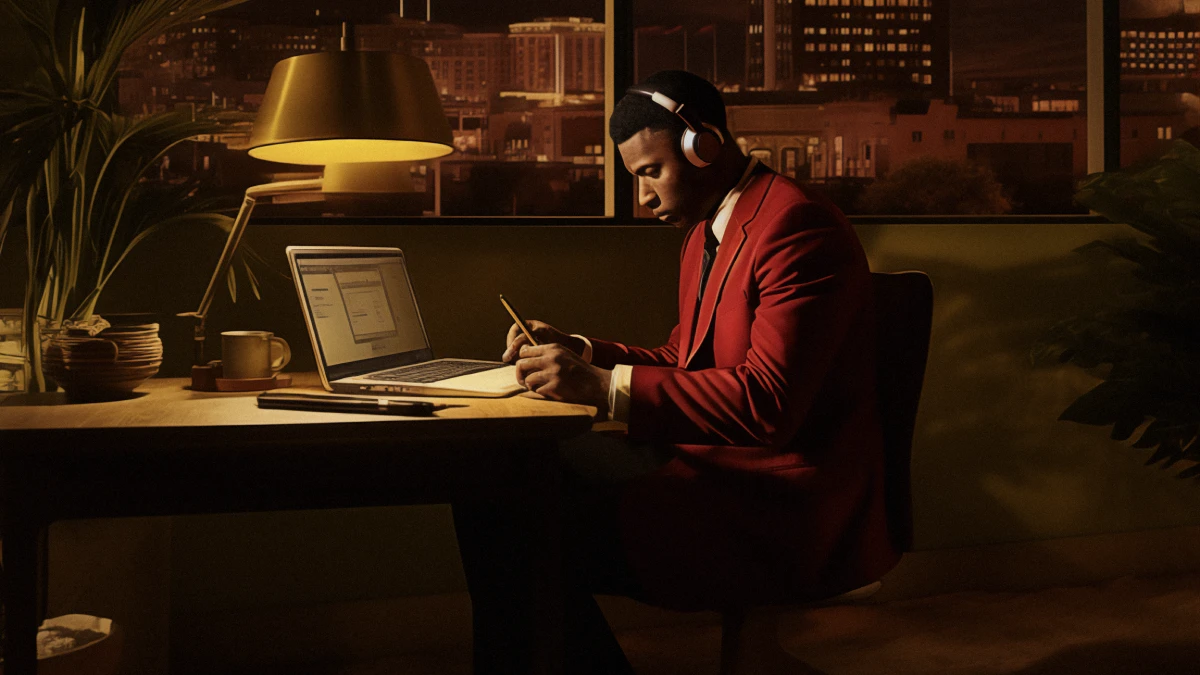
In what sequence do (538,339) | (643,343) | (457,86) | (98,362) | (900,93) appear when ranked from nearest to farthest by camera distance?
(98,362)
(538,339)
(643,343)
(457,86)
(900,93)

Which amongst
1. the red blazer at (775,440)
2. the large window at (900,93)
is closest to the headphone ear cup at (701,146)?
the red blazer at (775,440)

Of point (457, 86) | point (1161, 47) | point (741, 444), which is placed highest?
point (1161, 47)

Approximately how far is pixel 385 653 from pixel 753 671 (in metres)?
1.21

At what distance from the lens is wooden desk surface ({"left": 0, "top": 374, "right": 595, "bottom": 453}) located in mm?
1240

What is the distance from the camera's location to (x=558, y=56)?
9.41ft

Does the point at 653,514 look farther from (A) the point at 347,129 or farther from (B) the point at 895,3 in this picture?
(B) the point at 895,3

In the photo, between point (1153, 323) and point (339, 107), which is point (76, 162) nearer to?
point (339, 107)

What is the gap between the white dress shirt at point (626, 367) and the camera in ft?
4.78

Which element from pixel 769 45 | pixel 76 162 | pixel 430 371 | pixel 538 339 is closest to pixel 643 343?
pixel 538 339

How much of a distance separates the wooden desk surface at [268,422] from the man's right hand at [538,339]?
1.14 ft

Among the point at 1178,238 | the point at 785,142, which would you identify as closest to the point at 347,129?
the point at 785,142

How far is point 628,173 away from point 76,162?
55.6 inches

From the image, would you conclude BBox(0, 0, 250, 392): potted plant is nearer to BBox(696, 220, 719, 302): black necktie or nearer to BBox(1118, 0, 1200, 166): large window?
BBox(696, 220, 719, 302): black necktie

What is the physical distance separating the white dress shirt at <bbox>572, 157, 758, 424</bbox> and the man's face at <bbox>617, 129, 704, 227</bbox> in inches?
1.6
